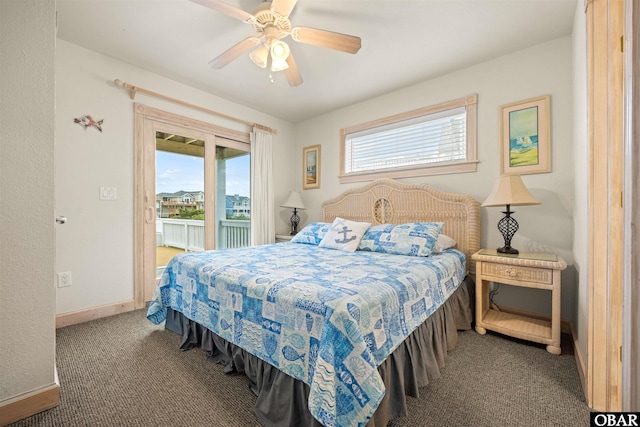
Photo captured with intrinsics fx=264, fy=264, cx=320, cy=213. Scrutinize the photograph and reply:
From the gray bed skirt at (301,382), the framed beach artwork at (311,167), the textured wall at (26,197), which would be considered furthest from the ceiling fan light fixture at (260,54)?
the framed beach artwork at (311,167)

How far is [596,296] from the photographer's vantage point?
1.36 m

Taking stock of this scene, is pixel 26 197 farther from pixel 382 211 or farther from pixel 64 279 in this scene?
pixel 382 211

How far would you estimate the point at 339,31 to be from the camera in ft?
7.41

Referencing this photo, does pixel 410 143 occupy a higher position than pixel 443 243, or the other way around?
pixel 410 143

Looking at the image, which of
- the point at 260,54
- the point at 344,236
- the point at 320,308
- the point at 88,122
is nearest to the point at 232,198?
the point at 88,122

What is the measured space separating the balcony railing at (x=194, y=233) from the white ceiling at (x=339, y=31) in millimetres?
1589

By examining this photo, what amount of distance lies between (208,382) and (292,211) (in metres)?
3.14

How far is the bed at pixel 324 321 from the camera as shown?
40.7 inches

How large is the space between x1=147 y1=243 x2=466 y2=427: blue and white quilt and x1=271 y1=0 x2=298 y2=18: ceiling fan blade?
1.67 metres

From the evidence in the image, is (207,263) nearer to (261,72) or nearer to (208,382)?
(208,382)

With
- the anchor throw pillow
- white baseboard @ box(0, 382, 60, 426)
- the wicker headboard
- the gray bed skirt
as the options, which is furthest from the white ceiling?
white baseboard @ box(0, 382, 60, 426)

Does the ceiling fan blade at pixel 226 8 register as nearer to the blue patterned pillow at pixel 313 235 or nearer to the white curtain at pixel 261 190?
the blue patterned pillow at pixel 313 235

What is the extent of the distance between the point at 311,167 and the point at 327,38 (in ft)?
8.30

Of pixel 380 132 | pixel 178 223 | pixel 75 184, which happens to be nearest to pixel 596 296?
pixel 380 132
